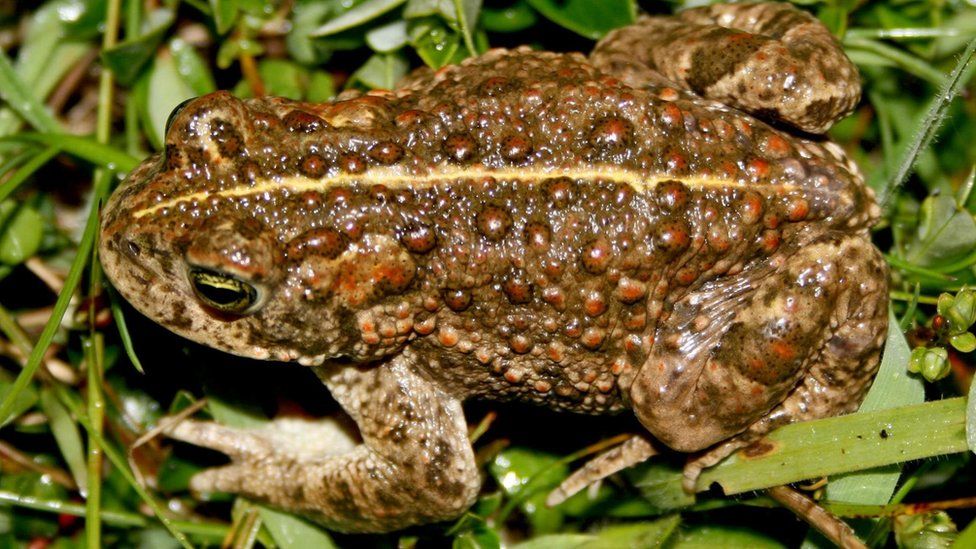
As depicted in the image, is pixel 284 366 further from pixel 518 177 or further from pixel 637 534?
pixel 637 534

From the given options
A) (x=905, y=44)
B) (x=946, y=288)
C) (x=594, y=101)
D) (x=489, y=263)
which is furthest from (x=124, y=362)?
(x=905, y=44)

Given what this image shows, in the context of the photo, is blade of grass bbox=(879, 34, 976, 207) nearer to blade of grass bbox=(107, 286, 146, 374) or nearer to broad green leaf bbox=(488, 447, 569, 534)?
broad green leaf bbox=(488, 447, 569, 534)

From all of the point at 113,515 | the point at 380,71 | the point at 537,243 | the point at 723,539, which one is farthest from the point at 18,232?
the point at 723,539

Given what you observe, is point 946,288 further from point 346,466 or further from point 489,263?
point 346,466

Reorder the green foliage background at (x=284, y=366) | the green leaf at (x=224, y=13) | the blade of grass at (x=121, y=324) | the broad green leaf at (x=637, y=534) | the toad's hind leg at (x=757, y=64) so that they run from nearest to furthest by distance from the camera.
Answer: the toad's hind leg at (x=757, y=64)
the blade of grass at (x=121, y=324)
the green foliage background at (x=284, y=366)
the broad green leaf at (x=637, y=534)
the green leaf at (x=224, y=13)

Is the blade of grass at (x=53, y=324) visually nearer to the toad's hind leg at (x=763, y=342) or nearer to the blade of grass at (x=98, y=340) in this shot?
the blade of grass at (x=98, y=340)

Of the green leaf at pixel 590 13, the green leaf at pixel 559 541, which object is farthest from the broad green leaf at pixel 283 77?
the green leaf at pixel 559 541
